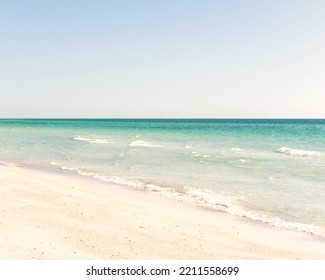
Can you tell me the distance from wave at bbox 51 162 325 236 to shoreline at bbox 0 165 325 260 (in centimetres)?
35

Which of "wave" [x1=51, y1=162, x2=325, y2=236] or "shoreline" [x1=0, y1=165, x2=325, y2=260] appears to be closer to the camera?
"shoreline" [x1=0, y1=165, x2=325, y2=260]

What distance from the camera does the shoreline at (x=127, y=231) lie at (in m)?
7.55


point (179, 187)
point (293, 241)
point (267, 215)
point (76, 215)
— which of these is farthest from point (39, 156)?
point (293, 241)

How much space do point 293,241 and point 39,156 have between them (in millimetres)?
19492

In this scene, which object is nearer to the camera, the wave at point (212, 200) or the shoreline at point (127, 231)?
the shoreline at point (127, 231)

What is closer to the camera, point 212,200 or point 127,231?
point 127,231

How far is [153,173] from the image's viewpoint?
1784 centimetres

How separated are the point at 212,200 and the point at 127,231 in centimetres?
449

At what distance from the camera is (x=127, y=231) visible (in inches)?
349

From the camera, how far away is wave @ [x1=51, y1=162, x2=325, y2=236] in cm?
1013

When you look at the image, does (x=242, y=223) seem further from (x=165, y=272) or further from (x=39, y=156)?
(x=39, y=156)

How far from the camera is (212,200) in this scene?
12539 millimetres

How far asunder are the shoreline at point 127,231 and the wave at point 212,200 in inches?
13.7

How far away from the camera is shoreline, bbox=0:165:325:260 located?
7.55m
